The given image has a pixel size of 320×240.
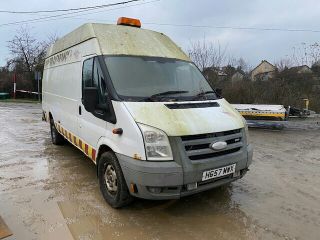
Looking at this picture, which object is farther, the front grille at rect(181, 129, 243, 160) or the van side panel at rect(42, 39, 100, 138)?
the van side panel at rect(42, 39, 100, 138)

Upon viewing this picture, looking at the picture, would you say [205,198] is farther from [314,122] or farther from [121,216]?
[314,122]

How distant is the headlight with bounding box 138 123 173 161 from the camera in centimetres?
375

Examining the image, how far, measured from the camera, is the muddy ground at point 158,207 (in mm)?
3816

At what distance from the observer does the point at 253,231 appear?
3830mm

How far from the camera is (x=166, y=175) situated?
3.72m

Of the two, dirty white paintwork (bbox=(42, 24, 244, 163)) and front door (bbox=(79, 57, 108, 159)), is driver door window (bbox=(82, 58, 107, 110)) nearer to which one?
front door (bbox=(79, 57, 108, 159))

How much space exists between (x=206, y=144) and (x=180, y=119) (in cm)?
45

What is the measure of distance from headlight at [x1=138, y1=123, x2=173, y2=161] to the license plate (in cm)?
53

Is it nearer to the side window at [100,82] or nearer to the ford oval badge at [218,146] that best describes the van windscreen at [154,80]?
the side window at [100,82]

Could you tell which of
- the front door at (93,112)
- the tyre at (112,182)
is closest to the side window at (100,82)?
the front door at (93,112)

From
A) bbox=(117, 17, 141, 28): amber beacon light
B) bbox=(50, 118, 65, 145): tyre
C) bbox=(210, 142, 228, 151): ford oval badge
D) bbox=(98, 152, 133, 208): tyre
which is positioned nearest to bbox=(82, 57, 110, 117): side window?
bbox=(98, 152, 133, 208): tyre

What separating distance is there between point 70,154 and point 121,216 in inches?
140

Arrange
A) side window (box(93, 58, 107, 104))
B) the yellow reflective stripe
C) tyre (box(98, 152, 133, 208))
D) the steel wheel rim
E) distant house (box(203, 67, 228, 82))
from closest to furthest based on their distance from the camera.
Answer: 1. tyre (box(98, 152, 133, 208))
2. the steel wheel rim
3. side window (box(93, 58, 107, 104))
4. the yellow reflective stripe
5. distant house (box(203, 67, 228, 82))

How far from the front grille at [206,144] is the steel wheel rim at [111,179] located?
1.10 metres
